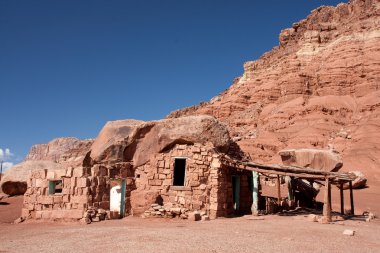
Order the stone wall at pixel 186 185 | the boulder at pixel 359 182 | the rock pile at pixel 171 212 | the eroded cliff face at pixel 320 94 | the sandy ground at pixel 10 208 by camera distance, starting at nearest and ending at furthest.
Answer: the rock pile at pixel 171 212 < the stone wall at pixel 186 185 < the sandy ground at pixel 10 208 < the boulder at pixel 359 182 < the eroded cliff face at pixel 320 94

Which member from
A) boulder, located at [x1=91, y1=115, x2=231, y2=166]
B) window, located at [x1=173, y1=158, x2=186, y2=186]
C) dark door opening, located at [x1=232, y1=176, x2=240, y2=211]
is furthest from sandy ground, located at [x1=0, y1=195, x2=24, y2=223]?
dark door opening, located at [x1=232, y1=176, x2=240, y2=211]

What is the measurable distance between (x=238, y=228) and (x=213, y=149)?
4485mm

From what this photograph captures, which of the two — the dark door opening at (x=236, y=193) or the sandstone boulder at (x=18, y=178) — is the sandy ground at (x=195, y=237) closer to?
the dark door opening at (x=236, y=193)

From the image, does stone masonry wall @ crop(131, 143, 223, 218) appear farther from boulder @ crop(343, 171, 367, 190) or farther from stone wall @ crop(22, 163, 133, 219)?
boulder @ crop(343, 171, 367, 190)

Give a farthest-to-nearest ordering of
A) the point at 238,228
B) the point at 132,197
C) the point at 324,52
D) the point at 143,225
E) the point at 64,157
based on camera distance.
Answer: the point at 324,52, the point at 64,157, the point at 132,197, the point at 143,225, the point at 238,228

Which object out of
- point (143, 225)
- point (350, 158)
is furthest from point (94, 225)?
point (350, 158)

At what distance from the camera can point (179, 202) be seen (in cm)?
1557

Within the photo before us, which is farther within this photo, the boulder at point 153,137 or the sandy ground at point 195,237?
the boulder at point 153,137

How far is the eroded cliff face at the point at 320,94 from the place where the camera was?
41.8 meters

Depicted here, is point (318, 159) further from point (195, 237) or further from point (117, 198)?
point (195, 237)

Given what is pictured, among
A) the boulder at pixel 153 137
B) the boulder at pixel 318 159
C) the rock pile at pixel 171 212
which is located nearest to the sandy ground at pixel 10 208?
the boulder at pixel 153 137

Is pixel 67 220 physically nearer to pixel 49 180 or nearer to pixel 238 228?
pixel 49 180

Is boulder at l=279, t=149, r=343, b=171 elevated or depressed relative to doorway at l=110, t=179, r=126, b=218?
elevated

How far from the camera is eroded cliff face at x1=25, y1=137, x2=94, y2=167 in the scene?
91.4ft
